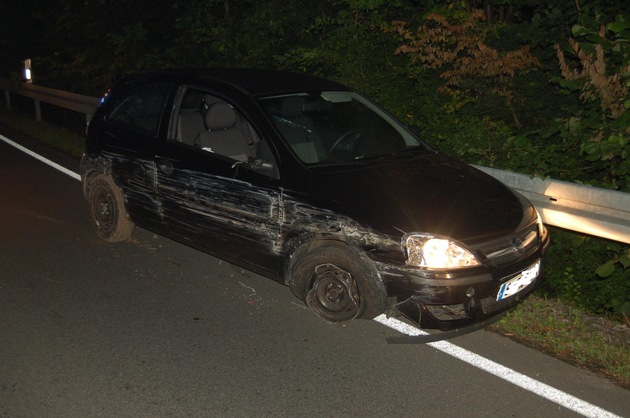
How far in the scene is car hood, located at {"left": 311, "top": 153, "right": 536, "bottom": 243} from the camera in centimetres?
453

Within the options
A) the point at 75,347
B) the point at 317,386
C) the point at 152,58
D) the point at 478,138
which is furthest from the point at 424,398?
the point at 152,58

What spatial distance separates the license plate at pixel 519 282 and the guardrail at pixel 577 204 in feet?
2.07

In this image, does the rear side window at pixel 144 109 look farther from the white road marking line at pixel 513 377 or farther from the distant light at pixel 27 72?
the distant light at pixel 27 72

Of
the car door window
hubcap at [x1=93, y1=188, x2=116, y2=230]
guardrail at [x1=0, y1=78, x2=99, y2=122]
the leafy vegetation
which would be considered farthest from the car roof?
guardrail at [x1=0, y1=78, x2=99, y2=122]

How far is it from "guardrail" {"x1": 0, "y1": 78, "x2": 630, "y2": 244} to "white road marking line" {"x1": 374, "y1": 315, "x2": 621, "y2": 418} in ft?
4.71

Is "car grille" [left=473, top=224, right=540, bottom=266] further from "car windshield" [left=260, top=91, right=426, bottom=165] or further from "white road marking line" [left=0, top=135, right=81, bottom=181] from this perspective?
"white road marking line" [left=0, top=135, right=81, bottom=181]

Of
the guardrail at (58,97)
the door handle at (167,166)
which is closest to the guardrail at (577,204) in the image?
the door handle at (167,166)

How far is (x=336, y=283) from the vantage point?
4.88 meters

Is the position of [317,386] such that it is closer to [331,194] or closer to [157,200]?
[331,194]

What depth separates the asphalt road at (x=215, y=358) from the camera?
3.91 m

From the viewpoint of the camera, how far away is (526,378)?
4.24 m

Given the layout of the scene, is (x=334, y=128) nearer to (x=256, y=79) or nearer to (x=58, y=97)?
(x=256, y=79)

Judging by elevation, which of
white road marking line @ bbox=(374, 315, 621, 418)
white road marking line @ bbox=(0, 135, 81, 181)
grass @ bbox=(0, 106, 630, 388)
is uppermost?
white road marking line @ bbox=(0, 135, 81, 181)

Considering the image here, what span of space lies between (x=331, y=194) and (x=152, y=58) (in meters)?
11.6
